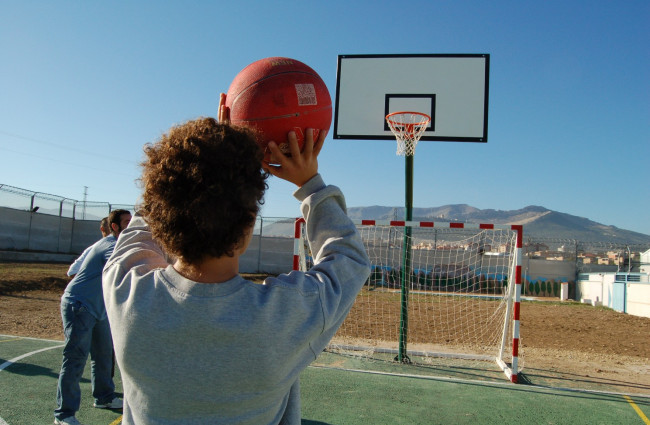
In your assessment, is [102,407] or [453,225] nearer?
[102,407]

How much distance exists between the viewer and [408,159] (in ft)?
26.5

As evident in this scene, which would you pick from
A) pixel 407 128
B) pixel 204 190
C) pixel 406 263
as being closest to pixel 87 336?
pixel 204 190

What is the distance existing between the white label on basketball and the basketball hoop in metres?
6.12

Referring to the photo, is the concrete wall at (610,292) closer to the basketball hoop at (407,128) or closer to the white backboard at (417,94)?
the white backboard at (417,94)

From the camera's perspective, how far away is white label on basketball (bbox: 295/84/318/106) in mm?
1989

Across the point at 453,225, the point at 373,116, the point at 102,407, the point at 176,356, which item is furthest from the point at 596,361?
the point at 176,356

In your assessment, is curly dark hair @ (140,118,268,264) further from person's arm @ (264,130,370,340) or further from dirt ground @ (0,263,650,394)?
dirt ground @ (0,263,650,394)

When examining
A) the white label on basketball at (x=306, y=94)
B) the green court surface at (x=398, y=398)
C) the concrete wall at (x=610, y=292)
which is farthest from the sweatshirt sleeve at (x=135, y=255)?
the concrete wall at (x=610, y=292)

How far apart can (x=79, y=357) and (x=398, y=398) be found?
3.39 m

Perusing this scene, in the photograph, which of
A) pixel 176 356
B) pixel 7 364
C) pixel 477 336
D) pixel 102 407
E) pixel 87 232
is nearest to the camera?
pixel 176 356

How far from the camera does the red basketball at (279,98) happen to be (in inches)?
72.4

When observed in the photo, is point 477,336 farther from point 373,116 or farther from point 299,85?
point 299,85

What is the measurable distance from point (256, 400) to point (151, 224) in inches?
20.2

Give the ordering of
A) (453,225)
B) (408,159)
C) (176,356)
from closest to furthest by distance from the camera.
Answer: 1. (176,356)
2. (453,225)
3. (408,159)
